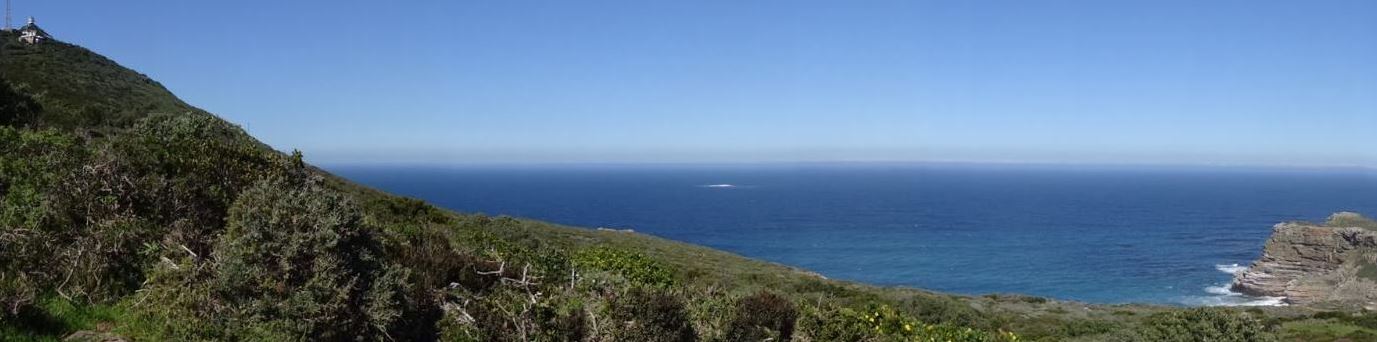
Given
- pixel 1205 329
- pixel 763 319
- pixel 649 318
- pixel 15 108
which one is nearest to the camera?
pixel 649 318

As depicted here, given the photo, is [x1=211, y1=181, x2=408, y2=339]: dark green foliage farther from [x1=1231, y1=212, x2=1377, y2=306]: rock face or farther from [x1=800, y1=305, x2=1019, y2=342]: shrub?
[x1=1231, y1=212, x2=1377, y2=306]: rock face

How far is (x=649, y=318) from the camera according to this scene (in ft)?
25.0

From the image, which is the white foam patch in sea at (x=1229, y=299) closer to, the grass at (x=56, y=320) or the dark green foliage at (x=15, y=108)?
the grass at (x=56, y=320)

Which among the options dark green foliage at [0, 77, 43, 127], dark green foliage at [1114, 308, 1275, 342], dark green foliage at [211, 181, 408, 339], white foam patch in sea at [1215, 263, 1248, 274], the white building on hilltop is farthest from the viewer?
white foam patch in sea at [1215, 263, 1248, 274]

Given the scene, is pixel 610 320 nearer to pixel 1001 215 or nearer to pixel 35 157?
pixel 35 157

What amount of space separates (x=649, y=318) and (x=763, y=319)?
2045mm

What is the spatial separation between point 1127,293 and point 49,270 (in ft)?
270

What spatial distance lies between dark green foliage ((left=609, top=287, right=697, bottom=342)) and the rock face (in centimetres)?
7978

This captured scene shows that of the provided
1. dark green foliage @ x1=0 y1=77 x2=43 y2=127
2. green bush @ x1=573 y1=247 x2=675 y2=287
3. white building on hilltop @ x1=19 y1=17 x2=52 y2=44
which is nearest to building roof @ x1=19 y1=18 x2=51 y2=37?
white building on hilltop @ x1=19 y1=17 x2=52 y2=44

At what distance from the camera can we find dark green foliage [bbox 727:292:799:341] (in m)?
8.59

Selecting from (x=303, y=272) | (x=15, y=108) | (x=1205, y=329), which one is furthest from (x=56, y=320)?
(x=1205, y=329)

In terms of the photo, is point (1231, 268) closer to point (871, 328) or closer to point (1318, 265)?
point (1318, 265)

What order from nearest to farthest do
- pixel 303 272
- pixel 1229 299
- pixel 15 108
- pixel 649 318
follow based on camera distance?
1. pixel 303 272
2. pixel 649 318
3. pixel 15 108
4. pixel 1229 299

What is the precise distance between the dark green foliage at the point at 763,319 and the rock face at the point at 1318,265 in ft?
255
